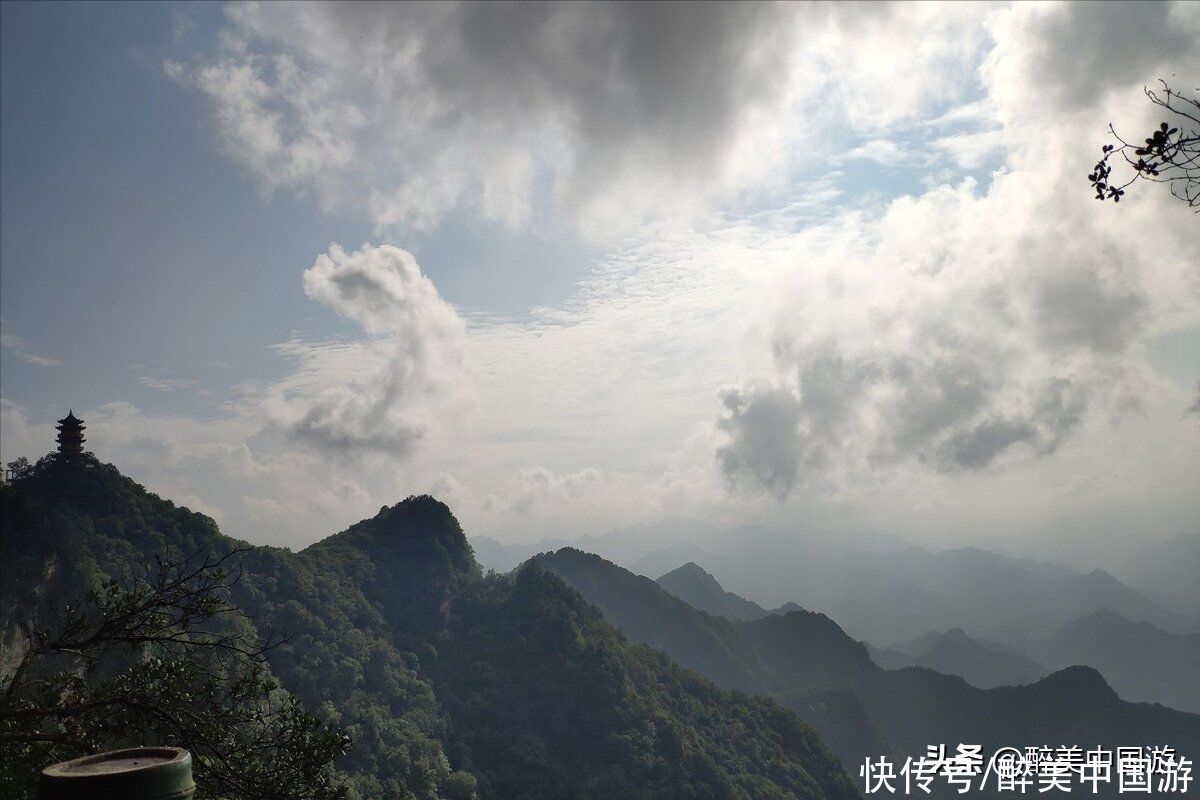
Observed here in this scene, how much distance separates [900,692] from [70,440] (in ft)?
489

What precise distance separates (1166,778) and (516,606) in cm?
6010

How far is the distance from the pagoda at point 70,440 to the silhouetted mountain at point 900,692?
309 feet

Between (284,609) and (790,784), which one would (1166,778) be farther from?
(284,609)

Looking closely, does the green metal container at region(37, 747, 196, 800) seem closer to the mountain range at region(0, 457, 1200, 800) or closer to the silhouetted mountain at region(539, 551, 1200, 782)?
the mountain range at region(0, 457, 1200, 800)

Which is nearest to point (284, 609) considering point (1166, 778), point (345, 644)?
point (345, 644)

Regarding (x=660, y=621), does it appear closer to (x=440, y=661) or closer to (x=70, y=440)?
(x=440, y=661)

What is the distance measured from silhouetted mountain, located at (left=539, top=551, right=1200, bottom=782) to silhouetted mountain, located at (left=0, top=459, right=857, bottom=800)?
51595mm

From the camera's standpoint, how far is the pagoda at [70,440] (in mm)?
57438

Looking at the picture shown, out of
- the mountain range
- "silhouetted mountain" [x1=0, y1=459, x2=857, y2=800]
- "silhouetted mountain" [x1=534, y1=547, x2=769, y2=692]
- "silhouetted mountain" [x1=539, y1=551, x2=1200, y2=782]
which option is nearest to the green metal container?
the mountain range

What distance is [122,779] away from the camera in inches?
187

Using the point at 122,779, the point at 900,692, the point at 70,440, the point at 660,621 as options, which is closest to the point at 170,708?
the point at 122,779

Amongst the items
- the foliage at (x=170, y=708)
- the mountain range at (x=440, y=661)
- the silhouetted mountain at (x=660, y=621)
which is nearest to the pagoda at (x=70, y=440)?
the mountain range at (x=440, y=661)

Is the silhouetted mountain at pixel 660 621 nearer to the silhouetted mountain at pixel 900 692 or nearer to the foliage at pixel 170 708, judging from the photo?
the silhouetted mountain at pixel 900 692

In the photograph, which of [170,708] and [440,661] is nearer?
[170,708]
